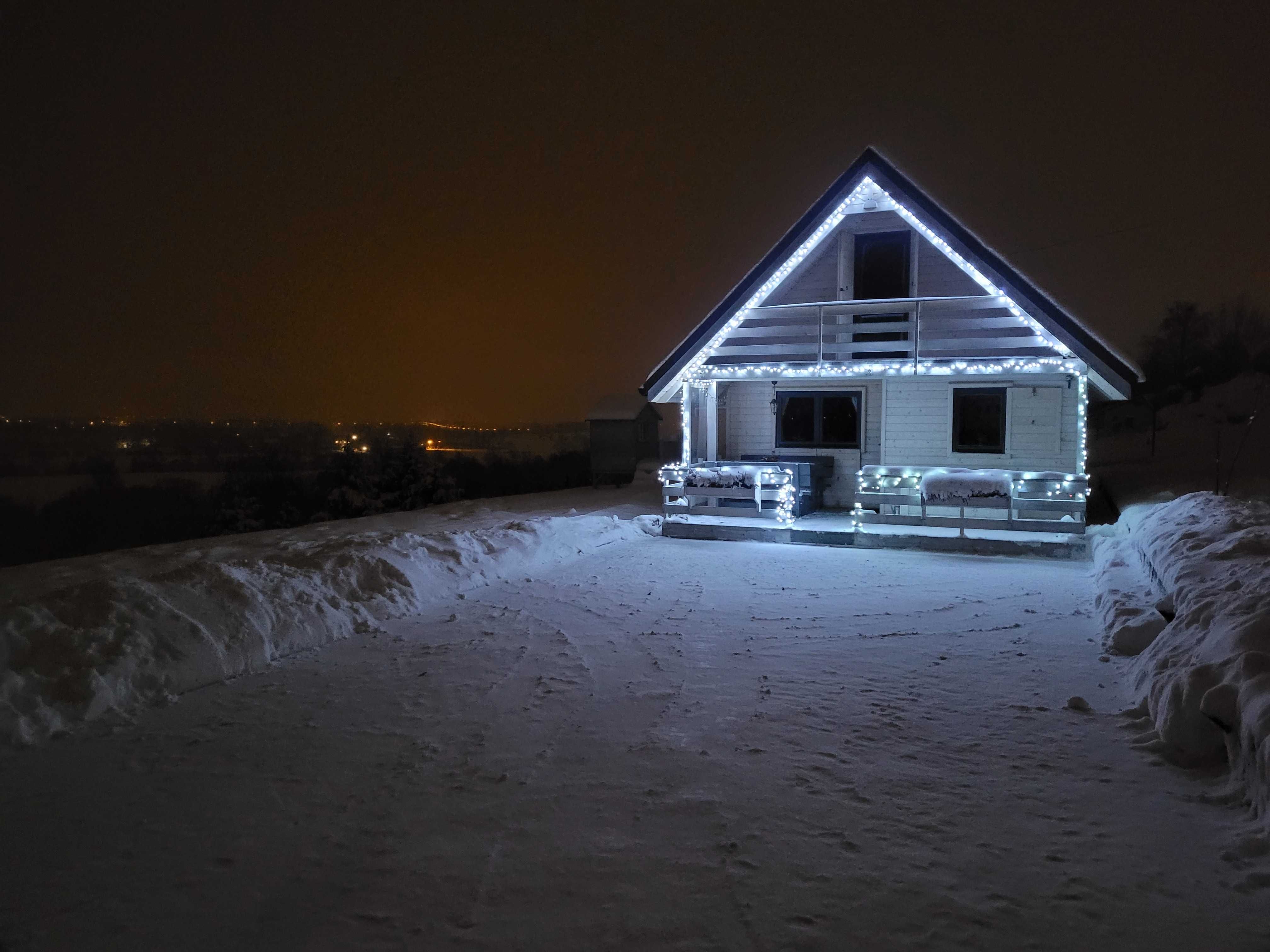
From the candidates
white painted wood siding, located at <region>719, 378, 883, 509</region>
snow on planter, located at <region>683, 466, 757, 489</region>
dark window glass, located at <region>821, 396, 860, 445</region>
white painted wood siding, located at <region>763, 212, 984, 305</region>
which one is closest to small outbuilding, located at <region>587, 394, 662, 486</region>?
white painted wood siding, located at <region>719, 378, 883, 509</region>

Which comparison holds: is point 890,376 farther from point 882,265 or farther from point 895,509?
point 895,509

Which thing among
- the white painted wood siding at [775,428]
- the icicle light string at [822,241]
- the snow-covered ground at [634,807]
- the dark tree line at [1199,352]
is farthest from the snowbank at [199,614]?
the dark tree line at [1199,352]

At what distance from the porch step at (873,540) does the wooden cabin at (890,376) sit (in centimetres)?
46

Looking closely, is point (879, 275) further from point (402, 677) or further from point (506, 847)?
point (506, 847)

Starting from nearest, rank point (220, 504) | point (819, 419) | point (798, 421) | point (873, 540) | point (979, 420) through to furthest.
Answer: point (873, 540), point (979, 420), point (819, 419), point (798, 421), point (220, 504)

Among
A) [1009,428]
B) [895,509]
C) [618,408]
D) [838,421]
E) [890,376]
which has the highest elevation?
[618,408]

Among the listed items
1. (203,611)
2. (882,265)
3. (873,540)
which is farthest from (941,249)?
(203,611)

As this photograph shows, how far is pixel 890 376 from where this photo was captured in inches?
582

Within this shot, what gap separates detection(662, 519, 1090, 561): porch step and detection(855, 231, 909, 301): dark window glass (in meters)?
4.95

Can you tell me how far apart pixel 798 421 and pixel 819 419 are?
457mm

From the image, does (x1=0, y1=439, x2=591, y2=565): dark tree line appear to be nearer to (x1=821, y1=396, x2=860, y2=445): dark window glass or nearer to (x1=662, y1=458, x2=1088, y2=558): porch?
(x1=821, y1=396, x2=860, y2=445): dark window glass

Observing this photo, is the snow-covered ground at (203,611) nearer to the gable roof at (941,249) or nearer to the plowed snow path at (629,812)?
the plowed snow path at (629,812)

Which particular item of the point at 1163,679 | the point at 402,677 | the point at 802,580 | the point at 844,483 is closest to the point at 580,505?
the point at 844,483

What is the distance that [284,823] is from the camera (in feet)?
12.1
